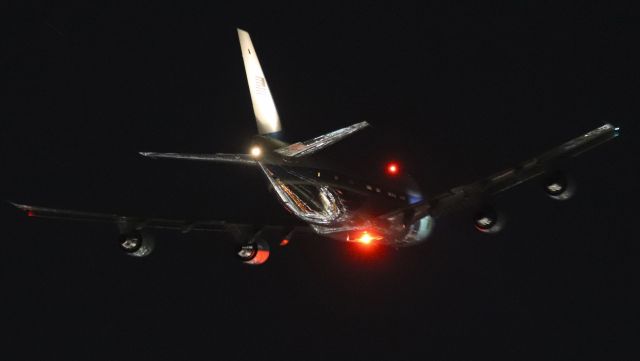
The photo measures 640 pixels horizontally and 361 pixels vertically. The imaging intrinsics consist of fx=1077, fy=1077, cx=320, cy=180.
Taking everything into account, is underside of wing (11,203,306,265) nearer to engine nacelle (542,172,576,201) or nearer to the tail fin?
the tail fin

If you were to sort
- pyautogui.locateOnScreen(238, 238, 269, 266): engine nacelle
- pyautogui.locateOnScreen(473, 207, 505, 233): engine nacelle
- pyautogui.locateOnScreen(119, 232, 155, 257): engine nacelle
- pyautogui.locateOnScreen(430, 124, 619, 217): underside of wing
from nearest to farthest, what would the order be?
1. pyautogui.locateOnScreen(430, 124, 619, 217): underside of wing
2. pyautogui.locateOnScreen(473, 207, 505, 233): engine nacelle
3. pyautogui.locateOnScreen(119, 232, 155, 257): engine nacelle
4. pyautogui.locateOnScreen(238, 238, 269, 266): engine nacelle

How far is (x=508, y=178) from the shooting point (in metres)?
42.7

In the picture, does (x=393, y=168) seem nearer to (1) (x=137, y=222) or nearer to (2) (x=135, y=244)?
(1) (x=137, y=222)

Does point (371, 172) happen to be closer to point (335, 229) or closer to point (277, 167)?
point (335, 229)

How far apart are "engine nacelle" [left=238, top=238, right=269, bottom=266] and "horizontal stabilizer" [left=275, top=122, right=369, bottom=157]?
302 inches

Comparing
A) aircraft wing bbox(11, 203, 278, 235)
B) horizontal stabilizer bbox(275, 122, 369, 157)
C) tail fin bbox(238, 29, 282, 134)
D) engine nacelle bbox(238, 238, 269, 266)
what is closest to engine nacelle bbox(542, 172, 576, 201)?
horizontal stabilizer bbox(275, 122, 369, 157)

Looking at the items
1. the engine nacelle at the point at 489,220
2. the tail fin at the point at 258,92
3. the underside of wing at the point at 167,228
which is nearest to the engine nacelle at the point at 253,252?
the underside of wing at the point at 167,228

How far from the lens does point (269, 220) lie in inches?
1884

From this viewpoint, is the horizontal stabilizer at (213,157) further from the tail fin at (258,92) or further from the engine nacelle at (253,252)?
the engine nacelle at (253,252)

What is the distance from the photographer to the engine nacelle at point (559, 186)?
40812mm

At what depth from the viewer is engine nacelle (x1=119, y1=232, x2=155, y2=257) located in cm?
4534

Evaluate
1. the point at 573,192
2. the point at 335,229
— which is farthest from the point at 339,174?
the point at 573,192

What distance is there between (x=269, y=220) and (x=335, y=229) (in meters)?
4.49

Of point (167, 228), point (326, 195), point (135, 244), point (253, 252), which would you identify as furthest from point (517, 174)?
point (135, 244)
